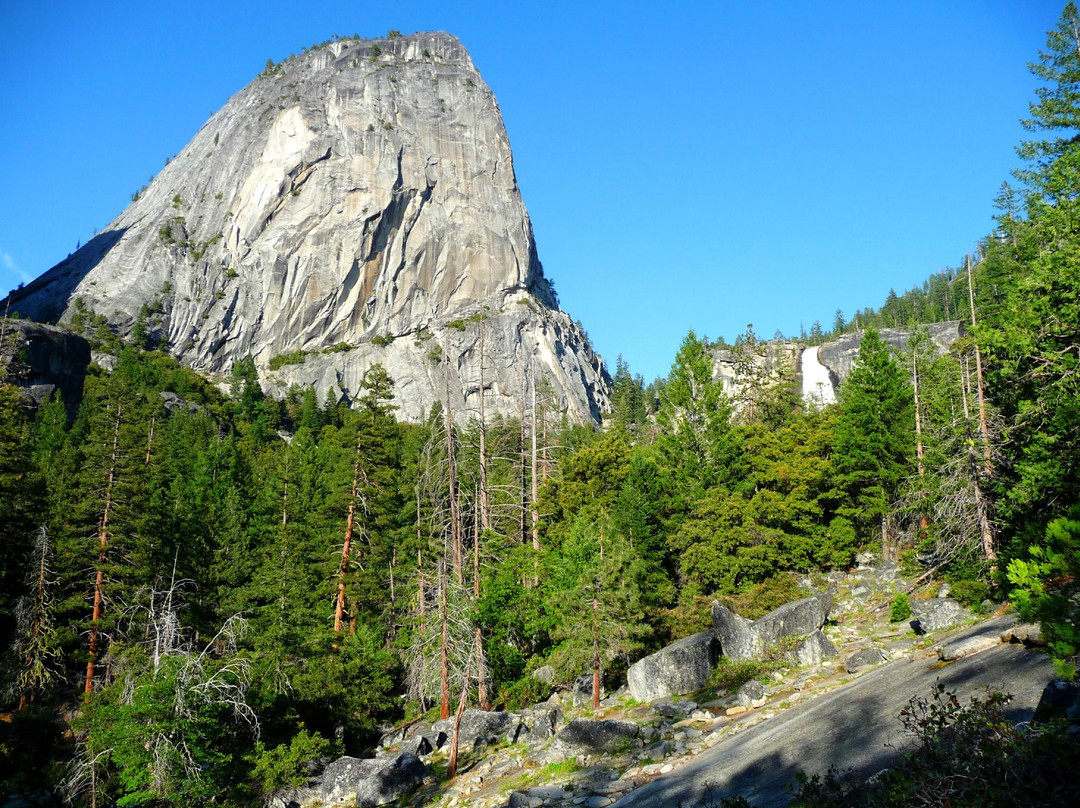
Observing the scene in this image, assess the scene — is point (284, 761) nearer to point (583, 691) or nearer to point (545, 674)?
point (583, 691)

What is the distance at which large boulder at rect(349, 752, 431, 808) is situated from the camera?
20078 mm

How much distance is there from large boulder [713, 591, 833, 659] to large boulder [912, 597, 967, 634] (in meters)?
3.24

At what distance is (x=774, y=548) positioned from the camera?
30469 millimetres

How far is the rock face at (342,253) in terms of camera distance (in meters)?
116

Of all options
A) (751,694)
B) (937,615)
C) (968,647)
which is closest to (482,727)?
(751,694)

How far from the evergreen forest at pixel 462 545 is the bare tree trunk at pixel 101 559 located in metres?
0.12

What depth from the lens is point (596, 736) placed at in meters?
19.5

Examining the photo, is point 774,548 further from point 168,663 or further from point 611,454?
point 168,663

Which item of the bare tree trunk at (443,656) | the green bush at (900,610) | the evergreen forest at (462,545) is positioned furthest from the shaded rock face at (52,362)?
the green bush at (900,610)

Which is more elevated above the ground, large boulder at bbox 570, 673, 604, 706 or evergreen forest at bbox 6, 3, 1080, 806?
evergreen forest at bbox 6, 3, 1080, 806

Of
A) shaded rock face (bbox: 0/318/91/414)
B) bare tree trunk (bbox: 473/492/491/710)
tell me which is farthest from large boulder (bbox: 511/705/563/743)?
shaded rock face (bbox: 0/318/91/414)

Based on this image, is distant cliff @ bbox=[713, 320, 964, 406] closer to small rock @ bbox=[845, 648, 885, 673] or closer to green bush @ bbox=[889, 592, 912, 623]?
green bush @ bbox=[889, 592, 912, 623]

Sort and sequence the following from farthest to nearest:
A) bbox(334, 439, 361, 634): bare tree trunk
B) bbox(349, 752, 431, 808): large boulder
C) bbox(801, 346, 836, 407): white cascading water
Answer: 1. bbox(801, 346, 836, 407): white cascading water
2. bbox(334, 439, 361, 634): bare tree trunk
3. bbox(349, 752, 431, 808): large boulder

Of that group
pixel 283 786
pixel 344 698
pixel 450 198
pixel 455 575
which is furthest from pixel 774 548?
pixel 450 198
